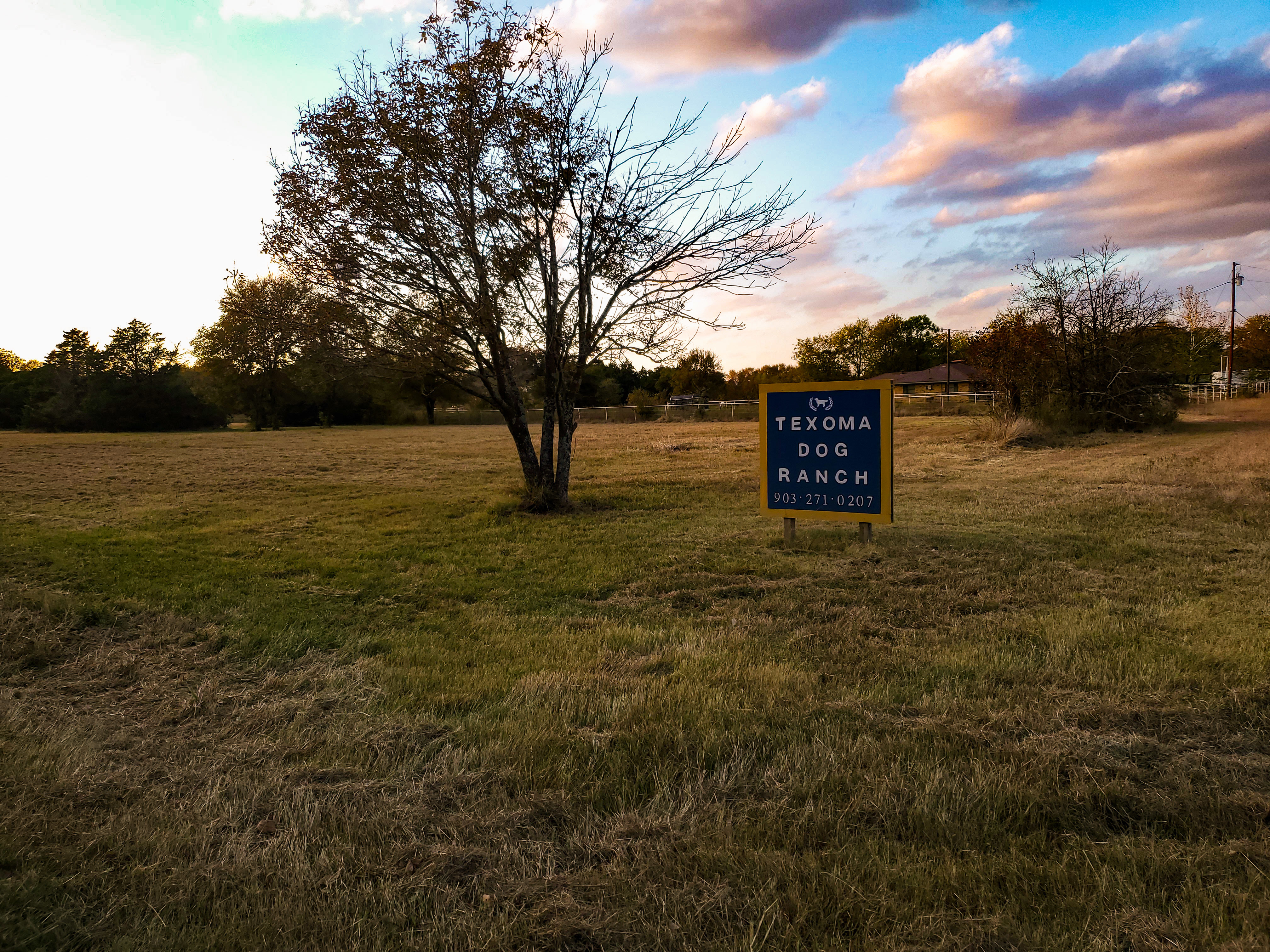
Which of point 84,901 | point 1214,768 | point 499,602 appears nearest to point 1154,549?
point 1214,768

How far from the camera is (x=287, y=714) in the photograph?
430cm

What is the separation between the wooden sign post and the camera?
857 centimetres

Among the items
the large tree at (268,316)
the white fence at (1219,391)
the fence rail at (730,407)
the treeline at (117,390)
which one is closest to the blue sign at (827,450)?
the large tree at (268,316)

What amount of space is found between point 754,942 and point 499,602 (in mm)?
4876

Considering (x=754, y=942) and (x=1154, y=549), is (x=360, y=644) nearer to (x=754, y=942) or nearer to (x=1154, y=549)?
(x=754, y=942)

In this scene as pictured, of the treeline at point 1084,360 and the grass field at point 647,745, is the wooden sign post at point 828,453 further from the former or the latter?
the treeline at point 1084,360

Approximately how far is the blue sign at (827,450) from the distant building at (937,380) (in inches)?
2039

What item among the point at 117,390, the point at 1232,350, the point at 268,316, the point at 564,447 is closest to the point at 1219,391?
the point at 1232,350

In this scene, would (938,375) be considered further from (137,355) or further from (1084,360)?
(137,355)

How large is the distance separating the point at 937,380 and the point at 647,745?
66.0 meters

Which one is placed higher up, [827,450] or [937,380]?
[937,380]

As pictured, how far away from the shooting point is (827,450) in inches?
351

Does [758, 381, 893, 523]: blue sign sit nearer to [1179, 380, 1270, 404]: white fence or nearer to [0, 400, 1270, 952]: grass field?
[0, 400, 1270, 952]: grass field

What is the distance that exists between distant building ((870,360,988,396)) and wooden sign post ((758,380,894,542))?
170 feet
